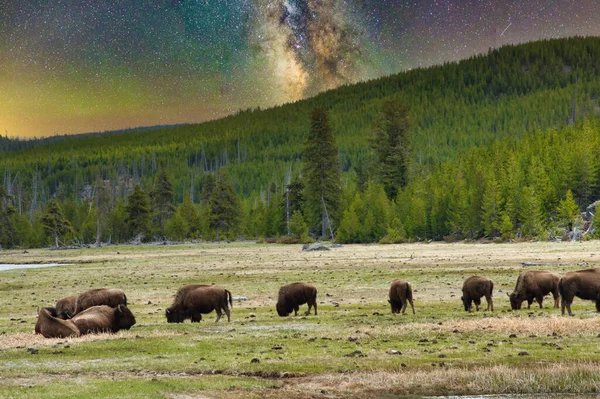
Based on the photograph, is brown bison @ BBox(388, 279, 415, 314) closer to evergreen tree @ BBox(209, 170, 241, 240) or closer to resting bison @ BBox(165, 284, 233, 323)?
resting bison @ BBox(165, 284, 233, 323)

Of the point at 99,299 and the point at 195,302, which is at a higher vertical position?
the point at 99,299

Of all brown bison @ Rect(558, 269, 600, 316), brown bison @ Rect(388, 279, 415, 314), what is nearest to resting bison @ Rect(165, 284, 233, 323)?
brown bison @ Rect(388, 279, 415, 314)

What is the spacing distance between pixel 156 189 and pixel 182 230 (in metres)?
20.1

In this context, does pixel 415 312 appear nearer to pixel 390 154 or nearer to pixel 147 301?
pixel 147 301

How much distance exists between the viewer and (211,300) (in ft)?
90.4

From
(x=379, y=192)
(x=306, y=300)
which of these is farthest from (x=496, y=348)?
(x=379, y=192)

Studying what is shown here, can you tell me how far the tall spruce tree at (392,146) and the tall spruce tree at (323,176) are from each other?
1306cm

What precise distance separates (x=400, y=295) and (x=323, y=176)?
88058 mm

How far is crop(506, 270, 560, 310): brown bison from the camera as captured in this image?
28719mm

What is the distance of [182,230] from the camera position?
5709 inches

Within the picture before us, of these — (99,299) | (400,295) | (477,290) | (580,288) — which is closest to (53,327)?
(99,299)

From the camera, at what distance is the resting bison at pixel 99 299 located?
90.1 ft

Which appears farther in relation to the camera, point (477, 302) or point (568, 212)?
point (568, 212)

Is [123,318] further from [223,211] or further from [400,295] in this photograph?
Result: [223,211]
